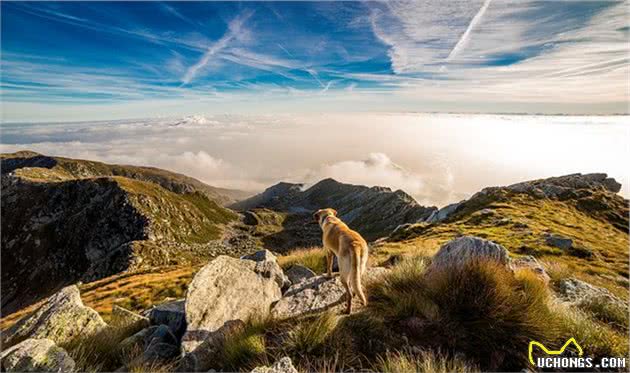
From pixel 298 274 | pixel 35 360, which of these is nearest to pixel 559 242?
pixel 298 274

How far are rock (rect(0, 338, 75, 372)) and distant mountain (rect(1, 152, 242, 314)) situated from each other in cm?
13005

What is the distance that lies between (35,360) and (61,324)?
2496 millimetres

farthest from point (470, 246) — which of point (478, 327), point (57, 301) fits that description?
point (57, 301)

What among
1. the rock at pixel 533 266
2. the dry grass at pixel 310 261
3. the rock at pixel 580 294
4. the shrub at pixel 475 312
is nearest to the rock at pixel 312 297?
the shrub at pixel 475 312

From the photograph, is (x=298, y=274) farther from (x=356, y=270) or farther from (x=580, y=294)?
(x=580, y=294)

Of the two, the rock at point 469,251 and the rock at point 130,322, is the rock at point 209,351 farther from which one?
the rock at point 469,251

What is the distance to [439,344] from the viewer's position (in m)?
6.68

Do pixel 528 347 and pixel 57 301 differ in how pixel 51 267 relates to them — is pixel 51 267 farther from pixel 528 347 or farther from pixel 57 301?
pixel 528 347

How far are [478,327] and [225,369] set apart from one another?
18.9 feet

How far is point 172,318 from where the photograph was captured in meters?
9.23

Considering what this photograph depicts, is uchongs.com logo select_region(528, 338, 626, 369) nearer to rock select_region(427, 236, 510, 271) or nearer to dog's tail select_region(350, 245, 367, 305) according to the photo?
rock select_region(427, 236, 510, 271)

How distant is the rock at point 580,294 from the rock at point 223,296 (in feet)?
30.9

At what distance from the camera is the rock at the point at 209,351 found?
22.6ft

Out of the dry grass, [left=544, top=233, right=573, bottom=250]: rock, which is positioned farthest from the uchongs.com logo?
[left=544, top=233, right=573, bottom=250]: rock
